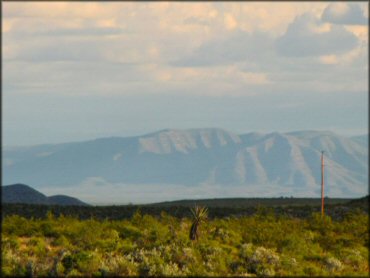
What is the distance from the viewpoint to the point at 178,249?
36.9 meters

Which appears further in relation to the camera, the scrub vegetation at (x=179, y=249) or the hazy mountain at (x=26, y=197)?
the hazy mountain at (x=26, y=197)

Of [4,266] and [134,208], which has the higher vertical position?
[134,208]

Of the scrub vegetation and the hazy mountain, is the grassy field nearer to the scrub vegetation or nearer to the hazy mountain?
the scrub vegetation

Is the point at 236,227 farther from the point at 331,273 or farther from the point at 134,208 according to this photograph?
the point at 134,208

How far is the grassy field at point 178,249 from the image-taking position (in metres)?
34.4

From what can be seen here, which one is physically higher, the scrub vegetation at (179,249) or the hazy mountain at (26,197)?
the hazy mountain at (26,197)

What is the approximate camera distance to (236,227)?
147 feet

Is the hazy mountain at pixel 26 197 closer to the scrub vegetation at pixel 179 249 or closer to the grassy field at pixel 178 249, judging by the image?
the grassy field at pixel 178 249

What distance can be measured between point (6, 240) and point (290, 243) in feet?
43.1

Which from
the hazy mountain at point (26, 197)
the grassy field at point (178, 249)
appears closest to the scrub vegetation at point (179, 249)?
the grassy field at point (178, 249)

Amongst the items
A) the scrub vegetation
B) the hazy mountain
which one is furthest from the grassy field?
the hazy mountain

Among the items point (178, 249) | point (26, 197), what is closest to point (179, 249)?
point (178, 249)

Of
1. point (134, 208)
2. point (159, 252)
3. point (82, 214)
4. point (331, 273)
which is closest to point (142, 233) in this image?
point (159, 252)

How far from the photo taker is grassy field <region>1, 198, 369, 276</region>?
34438 mm
